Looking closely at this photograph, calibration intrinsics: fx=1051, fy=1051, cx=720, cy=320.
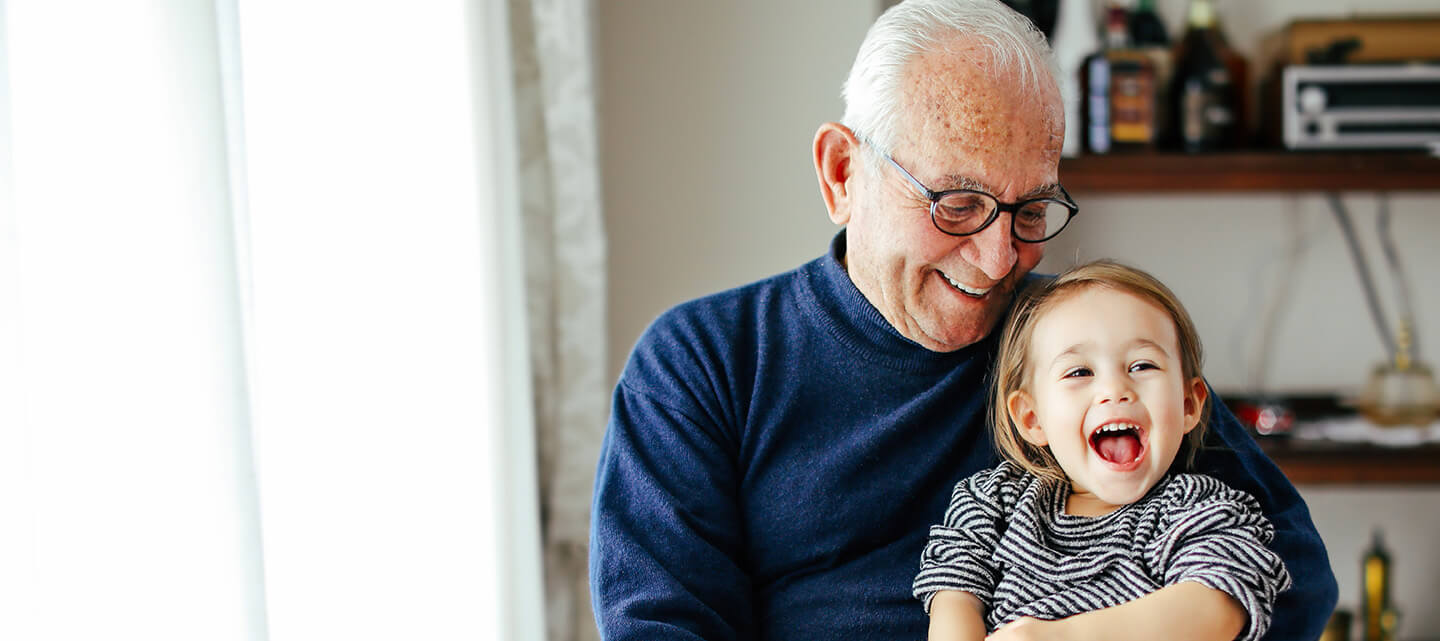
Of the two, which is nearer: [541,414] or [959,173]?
[959,173]

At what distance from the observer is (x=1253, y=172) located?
2.53 metres

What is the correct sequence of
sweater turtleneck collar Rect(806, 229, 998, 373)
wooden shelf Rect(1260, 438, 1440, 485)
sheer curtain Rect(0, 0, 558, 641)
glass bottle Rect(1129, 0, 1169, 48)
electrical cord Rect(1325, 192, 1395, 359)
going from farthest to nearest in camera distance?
electrical cord Rect(1325, 192, 1395, 359), glass bottle Rect(1129, 0, 1169, 48), wooden shelf Rect(1260, 438, 1440, 485), sweater turtleneck collar Rect(806, 229, 998, 373), sheer curtain Rect(0, 0, 558, 641)

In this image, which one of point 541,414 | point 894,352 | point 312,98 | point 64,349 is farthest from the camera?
point 541,414

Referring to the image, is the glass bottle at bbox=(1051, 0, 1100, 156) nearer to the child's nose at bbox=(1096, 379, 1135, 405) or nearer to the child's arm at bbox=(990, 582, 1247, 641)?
the child's nose at bbox=(1096, 379, 1135, 405)

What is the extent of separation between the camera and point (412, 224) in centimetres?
132

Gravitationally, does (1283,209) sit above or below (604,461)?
above

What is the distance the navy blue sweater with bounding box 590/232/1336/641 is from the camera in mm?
1188

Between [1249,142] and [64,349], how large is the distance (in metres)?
2.83

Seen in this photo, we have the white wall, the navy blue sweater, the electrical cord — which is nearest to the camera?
the navy blue sweater

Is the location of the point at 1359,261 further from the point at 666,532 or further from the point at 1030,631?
the point at 666,532

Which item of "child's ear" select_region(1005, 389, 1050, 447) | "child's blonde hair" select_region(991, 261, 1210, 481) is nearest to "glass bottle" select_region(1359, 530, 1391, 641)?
"child's blonde hair" select_region(991, 261, 1210, 481)

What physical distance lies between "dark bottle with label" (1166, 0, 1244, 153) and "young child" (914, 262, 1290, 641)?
5.45 feet

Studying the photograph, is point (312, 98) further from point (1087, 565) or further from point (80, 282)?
point (1087, 565)

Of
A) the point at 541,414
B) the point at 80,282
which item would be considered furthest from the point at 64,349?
the point at 541,414
